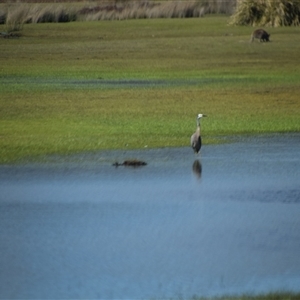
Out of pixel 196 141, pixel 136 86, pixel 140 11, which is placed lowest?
pixel 136 86

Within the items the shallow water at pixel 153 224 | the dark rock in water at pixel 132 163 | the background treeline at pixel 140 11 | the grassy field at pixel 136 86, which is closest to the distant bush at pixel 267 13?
the background treeline at pixel 140 11

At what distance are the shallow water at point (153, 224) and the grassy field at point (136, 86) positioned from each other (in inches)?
63.9

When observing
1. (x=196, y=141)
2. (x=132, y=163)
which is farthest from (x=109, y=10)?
(x=132, y=163)

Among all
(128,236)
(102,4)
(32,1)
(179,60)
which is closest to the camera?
(128,236)

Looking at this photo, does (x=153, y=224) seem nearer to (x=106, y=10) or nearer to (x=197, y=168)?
(x=197, y=168)

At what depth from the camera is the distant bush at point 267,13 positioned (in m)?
45.9

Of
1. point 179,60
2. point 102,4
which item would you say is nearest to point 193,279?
point 179,60

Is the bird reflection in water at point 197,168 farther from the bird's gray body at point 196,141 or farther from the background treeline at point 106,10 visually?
the background treeline at point 106,10

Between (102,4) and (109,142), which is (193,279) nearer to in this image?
(109,142)

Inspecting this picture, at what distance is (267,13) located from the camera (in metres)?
46.6

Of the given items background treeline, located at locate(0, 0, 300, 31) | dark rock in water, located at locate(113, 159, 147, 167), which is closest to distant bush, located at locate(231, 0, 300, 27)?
background treeline, located at locate(0, 0, 300, 31)

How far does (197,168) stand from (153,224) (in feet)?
12.1

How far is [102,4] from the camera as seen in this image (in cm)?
5016

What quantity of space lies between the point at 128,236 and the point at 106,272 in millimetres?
1422
